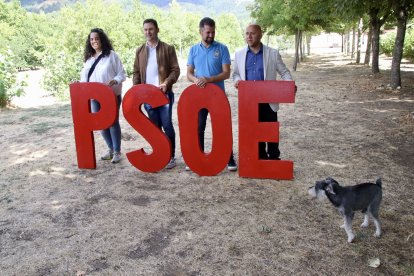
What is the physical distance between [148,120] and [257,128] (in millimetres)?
1431

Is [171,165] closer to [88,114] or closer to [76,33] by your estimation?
[88,114]

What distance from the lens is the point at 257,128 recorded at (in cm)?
443

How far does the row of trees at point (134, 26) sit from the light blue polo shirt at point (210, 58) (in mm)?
5797

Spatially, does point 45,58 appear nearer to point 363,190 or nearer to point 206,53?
point 206,53

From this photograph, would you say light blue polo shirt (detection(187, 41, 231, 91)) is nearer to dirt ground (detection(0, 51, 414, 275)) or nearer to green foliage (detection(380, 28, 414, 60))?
dirt ground (detection(0, 51, 414, 275))

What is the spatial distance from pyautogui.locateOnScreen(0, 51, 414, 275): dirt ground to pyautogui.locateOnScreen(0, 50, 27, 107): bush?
4.18 metres

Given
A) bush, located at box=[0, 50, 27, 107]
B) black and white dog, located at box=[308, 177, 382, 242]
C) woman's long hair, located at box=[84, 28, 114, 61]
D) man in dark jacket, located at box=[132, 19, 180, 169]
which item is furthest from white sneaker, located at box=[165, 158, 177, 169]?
bush, located at box=[0, 50, 27, 107]

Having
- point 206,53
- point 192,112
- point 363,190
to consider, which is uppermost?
point 206,53

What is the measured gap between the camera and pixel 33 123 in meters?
8.45

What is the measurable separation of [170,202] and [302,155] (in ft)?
7.96

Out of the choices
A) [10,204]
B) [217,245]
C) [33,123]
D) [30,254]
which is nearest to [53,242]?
[30,254]

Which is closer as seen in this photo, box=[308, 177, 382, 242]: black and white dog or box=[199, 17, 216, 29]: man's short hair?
box=[308, 177, 382, 242]: black and white dog

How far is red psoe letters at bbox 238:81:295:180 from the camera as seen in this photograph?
13.9 ft

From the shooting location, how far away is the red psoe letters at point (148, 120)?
15.2ft
